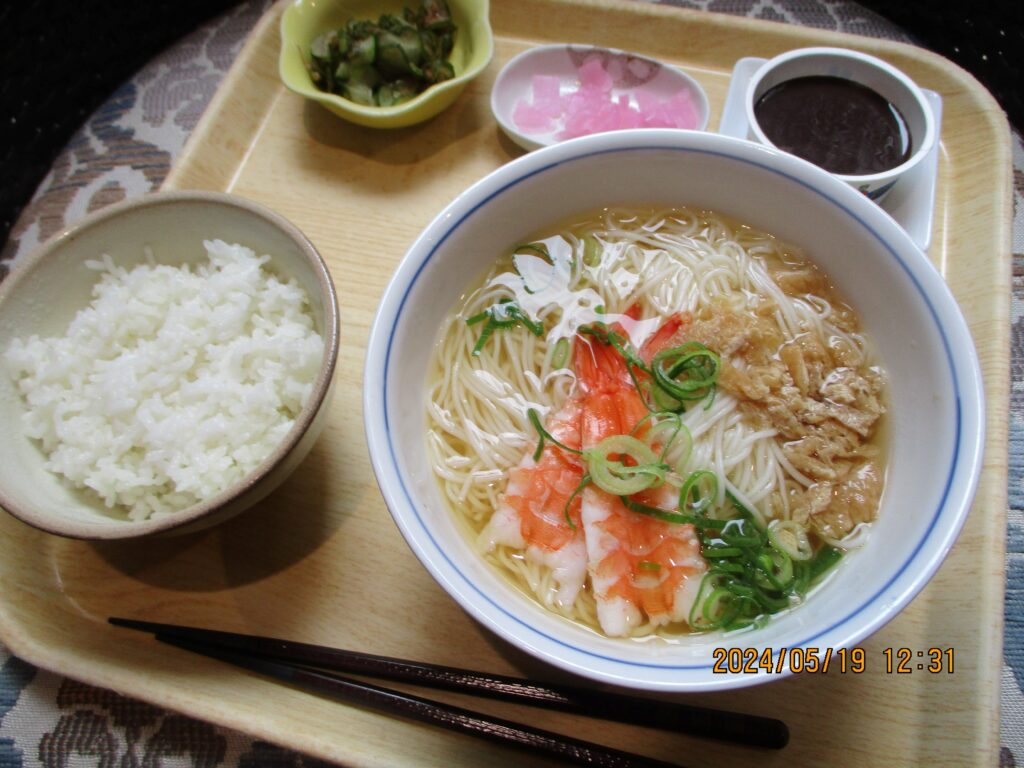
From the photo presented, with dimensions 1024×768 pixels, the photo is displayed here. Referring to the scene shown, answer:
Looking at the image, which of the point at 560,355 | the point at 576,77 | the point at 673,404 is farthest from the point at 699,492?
the point at 576,77

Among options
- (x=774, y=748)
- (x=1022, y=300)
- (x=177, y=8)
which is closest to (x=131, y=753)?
(x=774, y=748)

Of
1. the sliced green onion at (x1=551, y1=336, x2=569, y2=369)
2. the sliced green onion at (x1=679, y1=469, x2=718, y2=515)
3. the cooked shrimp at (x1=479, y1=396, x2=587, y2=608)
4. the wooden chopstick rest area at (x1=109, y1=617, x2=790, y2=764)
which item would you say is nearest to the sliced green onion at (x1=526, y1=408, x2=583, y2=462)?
the cooked shrimp at (x1=479, y1=396, x2=587, y2=608)

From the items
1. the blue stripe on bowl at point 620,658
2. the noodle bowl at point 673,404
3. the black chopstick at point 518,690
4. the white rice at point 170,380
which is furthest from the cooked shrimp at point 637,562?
the white rice at point 170,380

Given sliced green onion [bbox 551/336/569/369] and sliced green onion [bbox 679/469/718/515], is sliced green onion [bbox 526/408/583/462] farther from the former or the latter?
sliced green onion [bbox 679/469/718/515]

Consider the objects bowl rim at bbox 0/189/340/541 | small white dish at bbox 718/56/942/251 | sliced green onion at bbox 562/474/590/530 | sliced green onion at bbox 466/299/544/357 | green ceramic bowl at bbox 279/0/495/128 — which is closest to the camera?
bowl rim at bbox 0/189/340/541

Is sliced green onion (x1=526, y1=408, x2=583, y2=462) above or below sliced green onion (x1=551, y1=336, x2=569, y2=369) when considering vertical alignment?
below

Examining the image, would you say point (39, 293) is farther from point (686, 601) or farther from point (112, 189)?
point (686, 601)

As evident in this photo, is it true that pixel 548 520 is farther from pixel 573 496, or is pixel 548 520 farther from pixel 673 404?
pixel 673 404
